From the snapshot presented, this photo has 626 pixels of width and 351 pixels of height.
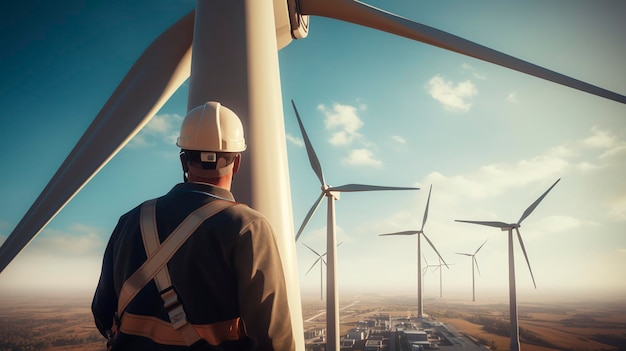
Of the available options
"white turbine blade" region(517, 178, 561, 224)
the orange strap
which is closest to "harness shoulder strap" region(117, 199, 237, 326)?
the orange strap

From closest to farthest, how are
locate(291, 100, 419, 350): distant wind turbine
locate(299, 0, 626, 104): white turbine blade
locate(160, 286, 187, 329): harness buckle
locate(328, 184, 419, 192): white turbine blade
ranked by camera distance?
locate(160, 286, 187, 329): harness buckle
locate(299, 0, 626, 104): white turbine blade
locate(291, 100, 419, 350): distant wind turbine
locate(328, 184, 419, 192): white turbine blade

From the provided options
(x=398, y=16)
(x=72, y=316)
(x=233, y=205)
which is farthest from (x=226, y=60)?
(x=72, y=316)

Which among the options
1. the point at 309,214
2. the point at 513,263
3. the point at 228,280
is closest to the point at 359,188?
the point at 309,214

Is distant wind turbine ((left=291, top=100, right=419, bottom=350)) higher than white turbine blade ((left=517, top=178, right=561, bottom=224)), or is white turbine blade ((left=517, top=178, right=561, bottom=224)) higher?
white turbine blade ((left=517, top=178, right=561, bottom=224))

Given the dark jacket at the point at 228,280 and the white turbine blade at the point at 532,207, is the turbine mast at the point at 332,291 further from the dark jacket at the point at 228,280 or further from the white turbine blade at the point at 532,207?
the white turbine blade at the point at 532,207

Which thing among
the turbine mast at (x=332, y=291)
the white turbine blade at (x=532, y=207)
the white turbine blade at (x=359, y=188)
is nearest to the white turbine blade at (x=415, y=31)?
the turbine mast at (x=332, y=291)

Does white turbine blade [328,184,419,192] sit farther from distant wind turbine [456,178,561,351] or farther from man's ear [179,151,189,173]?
man's ear [179,151,189,173]

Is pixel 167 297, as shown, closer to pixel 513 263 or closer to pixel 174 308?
pixel 174 308

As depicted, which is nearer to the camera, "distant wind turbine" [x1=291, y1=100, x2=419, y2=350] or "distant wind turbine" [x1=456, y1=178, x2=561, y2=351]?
"distant wind turbine" [x1=291, y1=100, x2=419, y2=350]
